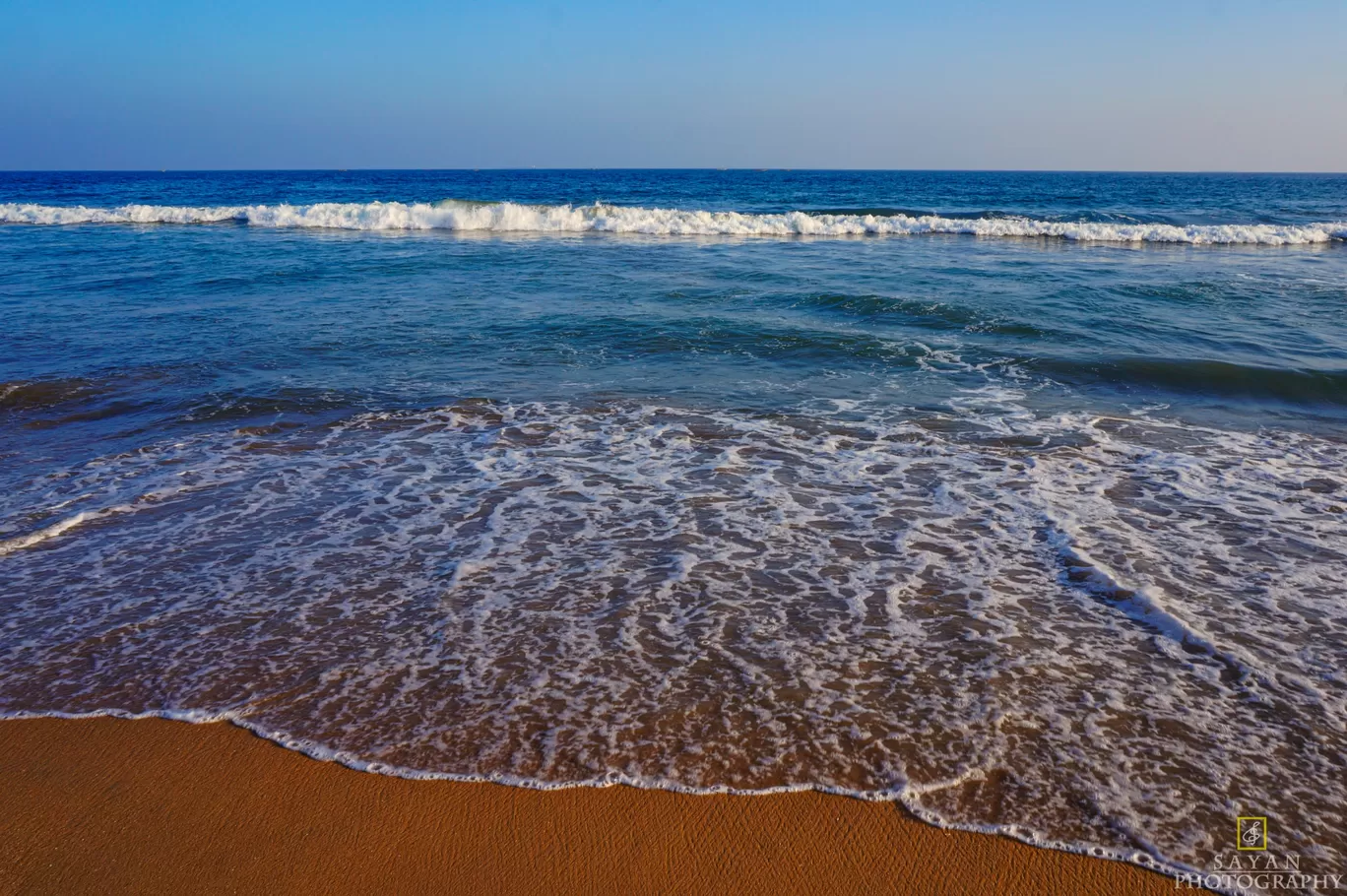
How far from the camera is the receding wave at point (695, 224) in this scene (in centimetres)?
2478

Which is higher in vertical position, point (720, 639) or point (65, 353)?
point (65, 353)

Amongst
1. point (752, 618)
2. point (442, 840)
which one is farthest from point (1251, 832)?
point (442, 840)

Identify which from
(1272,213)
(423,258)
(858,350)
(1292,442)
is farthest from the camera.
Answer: (1272,213)

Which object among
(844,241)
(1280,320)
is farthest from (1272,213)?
(1280,320)

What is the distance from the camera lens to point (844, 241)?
78.7 ft

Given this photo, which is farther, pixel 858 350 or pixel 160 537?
pixel 858 350

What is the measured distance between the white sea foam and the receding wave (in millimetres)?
21079

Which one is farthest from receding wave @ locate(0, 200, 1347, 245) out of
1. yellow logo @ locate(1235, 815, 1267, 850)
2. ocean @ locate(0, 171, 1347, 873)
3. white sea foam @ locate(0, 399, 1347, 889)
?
yellow logo @ locate(1235, 815, 1267, 850)

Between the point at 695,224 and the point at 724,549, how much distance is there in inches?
940

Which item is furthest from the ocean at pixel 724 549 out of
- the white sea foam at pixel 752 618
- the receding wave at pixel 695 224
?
the receding wave at pixel 695 224

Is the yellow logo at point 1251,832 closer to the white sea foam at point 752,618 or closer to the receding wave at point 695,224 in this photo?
the white sea foam at point 752,618

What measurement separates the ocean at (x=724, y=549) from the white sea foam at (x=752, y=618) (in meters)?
0.02

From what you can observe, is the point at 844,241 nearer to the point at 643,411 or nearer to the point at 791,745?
the point at 643,411

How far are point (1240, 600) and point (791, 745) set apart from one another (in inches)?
113
